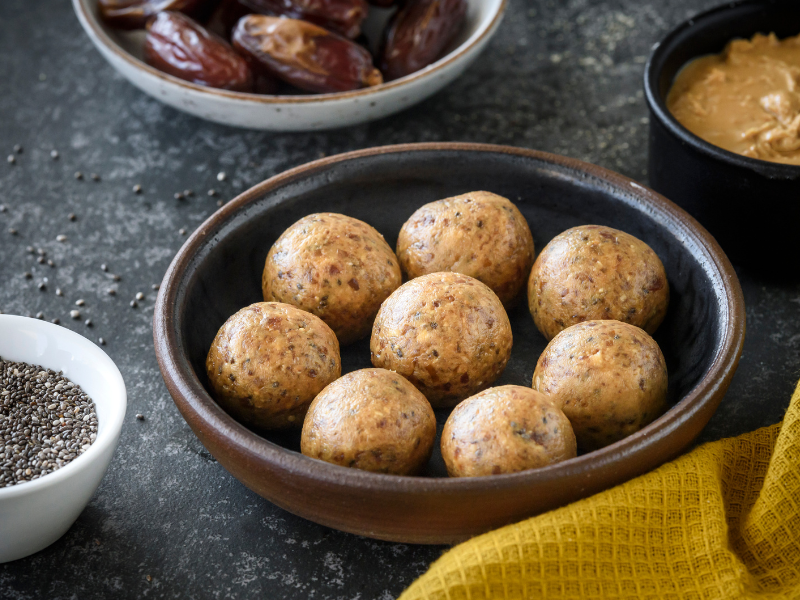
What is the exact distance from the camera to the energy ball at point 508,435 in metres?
1.09

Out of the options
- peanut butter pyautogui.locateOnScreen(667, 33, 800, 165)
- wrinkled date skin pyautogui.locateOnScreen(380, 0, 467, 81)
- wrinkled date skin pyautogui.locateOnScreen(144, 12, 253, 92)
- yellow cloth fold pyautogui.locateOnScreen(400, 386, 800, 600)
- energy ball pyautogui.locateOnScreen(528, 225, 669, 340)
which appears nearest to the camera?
yellow cloth fold pyautogui.locateOnScreen(400, 386, 800, 600)

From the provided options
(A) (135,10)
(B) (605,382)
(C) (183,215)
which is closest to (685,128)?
(B) (605,382)

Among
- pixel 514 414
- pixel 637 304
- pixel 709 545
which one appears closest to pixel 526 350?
pixel 637 304

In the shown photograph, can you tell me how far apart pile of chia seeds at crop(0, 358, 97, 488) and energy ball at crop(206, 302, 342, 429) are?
0.22 meters

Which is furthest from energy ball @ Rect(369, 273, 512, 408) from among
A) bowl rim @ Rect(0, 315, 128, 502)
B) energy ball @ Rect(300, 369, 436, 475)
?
bowl rim @ Rect(0, 315, 128, 502)

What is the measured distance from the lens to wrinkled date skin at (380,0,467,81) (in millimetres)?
2076

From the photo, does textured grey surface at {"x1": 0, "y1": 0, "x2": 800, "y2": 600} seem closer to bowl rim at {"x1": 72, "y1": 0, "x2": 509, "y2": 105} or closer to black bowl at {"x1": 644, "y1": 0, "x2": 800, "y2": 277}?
black bowl at {"x1": 644, "y1": 0, "x2": 800, "y2": 277}

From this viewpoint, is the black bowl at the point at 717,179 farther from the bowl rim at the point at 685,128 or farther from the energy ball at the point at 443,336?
the energy ball at the point at 443,336

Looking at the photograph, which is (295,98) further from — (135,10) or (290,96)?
(135,10)

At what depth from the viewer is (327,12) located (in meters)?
2.04

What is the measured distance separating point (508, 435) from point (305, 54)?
49.2 inches

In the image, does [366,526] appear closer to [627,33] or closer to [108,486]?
[108,486]

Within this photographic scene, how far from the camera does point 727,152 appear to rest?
1.54 meters

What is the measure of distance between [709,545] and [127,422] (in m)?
1.04
